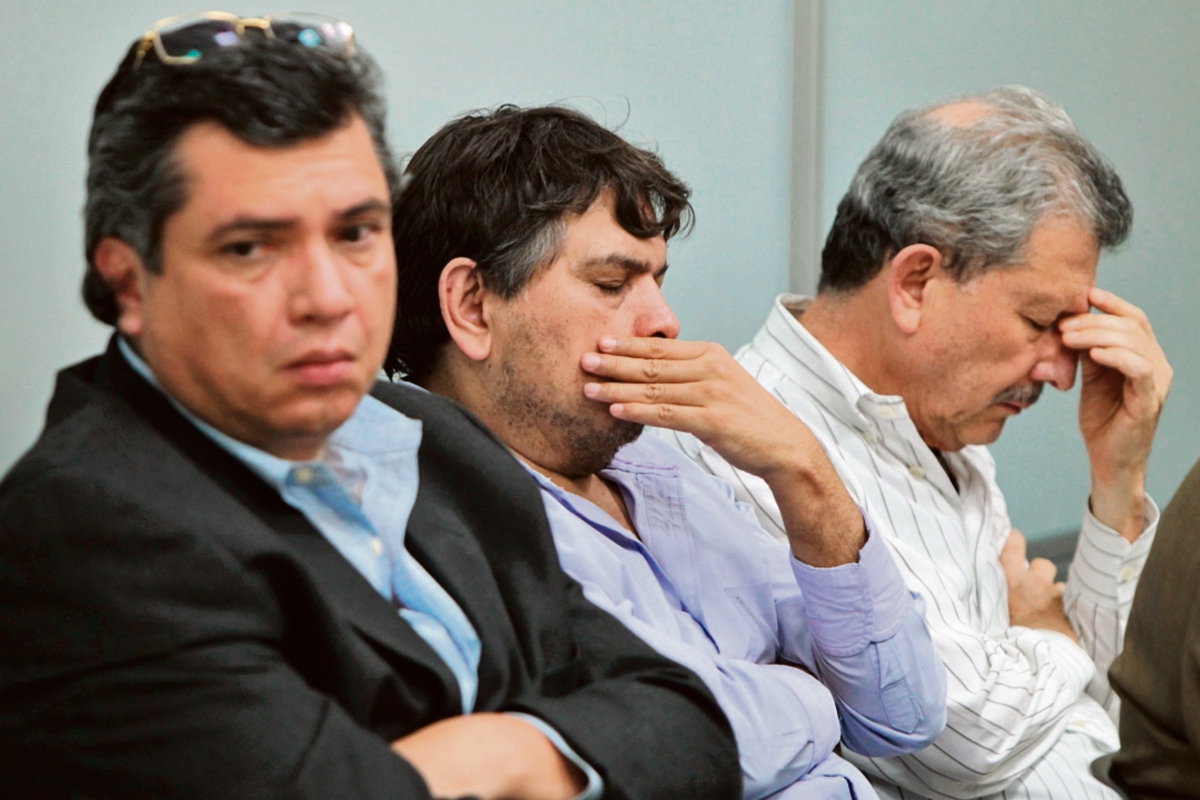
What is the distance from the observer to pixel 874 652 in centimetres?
165

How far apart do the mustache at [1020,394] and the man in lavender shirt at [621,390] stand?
72 cm

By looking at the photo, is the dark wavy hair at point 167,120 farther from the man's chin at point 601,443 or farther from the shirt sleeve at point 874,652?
the shirt sleeve at point 874,652

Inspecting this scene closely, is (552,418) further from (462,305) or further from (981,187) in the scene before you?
(981,187)

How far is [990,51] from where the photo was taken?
3160 millimetres

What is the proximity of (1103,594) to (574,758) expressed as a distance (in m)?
1.52

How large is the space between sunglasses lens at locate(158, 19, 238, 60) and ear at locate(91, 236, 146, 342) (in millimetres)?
159

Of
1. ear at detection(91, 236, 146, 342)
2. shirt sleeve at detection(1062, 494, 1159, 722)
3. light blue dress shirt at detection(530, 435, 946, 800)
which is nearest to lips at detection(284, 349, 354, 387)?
ear at detection(91, 236, 146, 342)

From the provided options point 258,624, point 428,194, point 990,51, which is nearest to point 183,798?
point 258,624

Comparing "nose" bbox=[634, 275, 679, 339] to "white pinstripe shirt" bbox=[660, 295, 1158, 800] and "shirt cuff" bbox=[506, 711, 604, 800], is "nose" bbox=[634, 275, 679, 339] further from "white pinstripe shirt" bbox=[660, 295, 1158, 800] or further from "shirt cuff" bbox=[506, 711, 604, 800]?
"shirt cuff" bbox=[506, 711, 604, 800]

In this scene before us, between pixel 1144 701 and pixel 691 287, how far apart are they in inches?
48.5

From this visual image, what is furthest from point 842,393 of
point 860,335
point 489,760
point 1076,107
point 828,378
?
point 1076,107

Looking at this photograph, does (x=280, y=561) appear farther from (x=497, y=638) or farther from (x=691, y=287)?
(x=691, y=287)

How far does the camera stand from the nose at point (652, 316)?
1669 mm

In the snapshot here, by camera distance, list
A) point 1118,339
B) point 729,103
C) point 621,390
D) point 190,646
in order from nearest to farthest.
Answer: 1. point 190,646
2. point 621,390
3. point 1118,339
4. point 729,103
